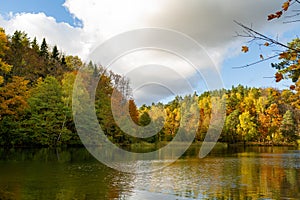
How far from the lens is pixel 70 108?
35688mm

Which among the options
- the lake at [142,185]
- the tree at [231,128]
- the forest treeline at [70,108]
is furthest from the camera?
the tree at [231,128]

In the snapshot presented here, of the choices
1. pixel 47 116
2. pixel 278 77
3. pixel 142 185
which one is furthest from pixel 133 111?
pixel 278 77

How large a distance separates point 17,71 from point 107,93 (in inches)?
466

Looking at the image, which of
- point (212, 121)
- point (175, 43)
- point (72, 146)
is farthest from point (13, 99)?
point (212, 121)

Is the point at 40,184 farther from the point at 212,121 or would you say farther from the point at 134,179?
the point at 212,121

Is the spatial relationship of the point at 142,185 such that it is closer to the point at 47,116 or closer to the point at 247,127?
the point at 47,116

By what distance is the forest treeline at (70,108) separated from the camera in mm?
31344

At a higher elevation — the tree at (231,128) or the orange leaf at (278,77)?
the tree at (231,128)

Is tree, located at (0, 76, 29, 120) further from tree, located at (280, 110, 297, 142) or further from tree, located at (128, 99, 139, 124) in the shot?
tree, located at (280, 110, 297, 142)

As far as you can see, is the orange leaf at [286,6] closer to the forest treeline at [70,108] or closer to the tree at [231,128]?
the forest treeline at [70,108]

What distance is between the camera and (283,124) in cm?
5644

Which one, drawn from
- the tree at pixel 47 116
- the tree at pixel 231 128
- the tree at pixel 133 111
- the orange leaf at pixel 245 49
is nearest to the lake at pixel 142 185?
the orange leaf at pixel 245 49

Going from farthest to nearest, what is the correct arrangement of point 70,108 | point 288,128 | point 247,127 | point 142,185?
point 247,127
point 288,128
point 70,108
point 142,185

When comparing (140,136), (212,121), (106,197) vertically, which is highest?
(212,121)
